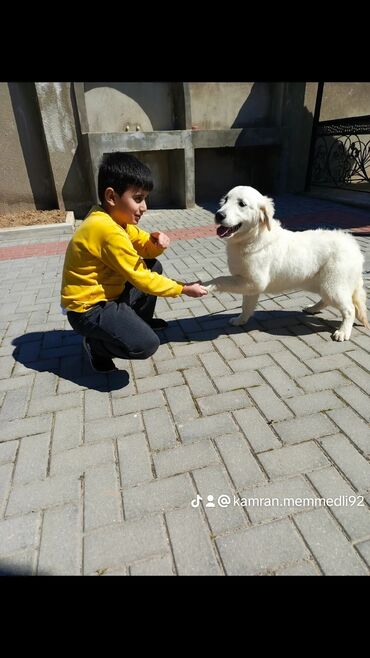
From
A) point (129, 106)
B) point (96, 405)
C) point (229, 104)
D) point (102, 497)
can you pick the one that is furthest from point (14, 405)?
point (229, 104)

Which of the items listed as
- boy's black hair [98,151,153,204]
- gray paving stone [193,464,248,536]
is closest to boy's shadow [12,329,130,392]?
gray paving stone [193,464,248,536]

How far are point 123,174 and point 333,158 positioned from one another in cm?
1182

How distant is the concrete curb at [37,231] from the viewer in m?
7.98

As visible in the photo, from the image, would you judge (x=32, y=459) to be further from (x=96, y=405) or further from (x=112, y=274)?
(x=112, y=274)

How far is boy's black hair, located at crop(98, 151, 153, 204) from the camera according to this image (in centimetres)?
251

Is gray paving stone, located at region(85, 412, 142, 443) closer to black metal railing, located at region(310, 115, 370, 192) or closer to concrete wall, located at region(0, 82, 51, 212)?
concrete wall, located at region(0, 82, 51, 212)

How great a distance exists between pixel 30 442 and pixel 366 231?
7.10 metres

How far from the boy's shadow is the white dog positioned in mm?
1175

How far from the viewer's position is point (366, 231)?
23.6 feet

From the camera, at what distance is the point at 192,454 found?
7.45ft
